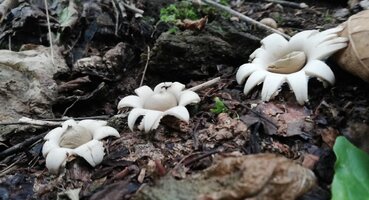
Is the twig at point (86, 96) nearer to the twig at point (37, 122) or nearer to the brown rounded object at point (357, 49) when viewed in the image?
the twig at point (37, 122)

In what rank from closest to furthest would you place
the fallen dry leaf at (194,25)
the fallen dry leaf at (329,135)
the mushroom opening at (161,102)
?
the fallen dry leaf at (329,135)
the mushroom opening at (161,102)
the fallen dry leaf at (194,25)

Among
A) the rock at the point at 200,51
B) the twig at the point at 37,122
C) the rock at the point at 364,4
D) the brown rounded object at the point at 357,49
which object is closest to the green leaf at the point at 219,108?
the rock at the point at 200,51

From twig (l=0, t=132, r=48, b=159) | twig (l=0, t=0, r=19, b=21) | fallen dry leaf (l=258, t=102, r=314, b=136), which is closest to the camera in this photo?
fallen dry leaf (l=258, t=102, r=314, b=136)

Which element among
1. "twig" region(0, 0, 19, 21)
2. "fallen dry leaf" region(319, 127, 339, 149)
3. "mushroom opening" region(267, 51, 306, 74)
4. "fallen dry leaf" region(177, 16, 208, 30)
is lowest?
"twig" region(0, 0, 19, 21)

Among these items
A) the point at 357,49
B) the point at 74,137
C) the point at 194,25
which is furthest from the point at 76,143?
the point at 357,49

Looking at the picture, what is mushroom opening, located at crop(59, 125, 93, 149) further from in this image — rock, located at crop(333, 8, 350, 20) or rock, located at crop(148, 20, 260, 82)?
rock, located at crop(333, 8, 350, 20)

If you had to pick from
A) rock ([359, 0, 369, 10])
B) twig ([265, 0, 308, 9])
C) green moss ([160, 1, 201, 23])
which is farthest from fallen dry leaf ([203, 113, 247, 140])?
twig ([265, 0, 308, 9])
